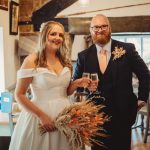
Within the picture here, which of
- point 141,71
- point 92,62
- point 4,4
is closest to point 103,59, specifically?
point 92,62

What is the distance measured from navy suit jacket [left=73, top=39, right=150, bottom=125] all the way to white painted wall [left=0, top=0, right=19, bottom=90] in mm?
1929

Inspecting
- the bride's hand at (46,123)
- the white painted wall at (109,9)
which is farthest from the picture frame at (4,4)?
the bride's hand at (46,123)

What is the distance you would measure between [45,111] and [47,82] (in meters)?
0.19

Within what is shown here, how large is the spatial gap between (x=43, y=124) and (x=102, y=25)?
0.87 m

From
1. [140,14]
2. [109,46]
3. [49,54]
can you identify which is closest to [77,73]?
[109,46]

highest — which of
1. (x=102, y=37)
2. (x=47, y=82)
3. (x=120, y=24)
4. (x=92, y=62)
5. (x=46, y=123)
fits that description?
(x=120, y=24)

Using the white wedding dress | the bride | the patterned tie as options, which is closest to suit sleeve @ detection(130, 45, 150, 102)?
the patterned tie

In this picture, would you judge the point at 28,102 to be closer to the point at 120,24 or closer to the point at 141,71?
the point at 141,71

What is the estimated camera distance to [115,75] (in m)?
2.32

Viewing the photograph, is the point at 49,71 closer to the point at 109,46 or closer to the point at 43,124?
the point at 43,124

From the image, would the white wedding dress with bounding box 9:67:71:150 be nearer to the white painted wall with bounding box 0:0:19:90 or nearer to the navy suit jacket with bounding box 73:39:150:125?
the navy suit jacket with bounding box 73:39:150:125

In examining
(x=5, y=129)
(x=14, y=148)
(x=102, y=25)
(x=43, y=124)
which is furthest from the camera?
(x=5, y=129)

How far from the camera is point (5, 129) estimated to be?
380cm

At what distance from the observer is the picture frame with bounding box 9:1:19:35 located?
4223 mm
